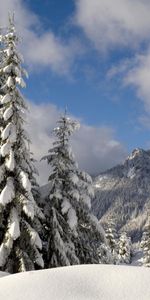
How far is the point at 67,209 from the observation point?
2228 cm

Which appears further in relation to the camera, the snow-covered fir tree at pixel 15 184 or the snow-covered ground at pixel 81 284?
the snow-covered fir tree at pixel 15 184

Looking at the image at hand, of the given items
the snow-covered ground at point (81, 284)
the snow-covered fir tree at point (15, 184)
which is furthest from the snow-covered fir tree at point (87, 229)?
the snow-covered ground at point (81, 284)

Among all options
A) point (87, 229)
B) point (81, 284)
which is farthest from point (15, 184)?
point (81, 284)

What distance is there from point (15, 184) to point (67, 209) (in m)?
3.34

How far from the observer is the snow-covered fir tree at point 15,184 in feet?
63.3

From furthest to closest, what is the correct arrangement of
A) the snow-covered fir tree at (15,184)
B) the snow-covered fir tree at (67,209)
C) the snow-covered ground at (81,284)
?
the snow-covered fir tree at (67,209)
the snow-covered fir tree at (15,184)
the snow-covered ground at (81,284)

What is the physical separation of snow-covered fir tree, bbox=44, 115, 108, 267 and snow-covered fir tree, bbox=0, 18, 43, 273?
1719 mm

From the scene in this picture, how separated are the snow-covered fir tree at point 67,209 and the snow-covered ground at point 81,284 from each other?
12.5 meters

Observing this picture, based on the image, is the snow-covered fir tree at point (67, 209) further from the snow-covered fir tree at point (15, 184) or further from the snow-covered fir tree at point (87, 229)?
the snow-covered fir tree at point (15, 184)

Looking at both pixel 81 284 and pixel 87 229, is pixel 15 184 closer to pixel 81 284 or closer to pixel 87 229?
pixel 87 229

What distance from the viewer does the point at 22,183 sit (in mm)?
19250

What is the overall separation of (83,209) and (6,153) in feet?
19.7

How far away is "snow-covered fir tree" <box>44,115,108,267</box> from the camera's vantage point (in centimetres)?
2230

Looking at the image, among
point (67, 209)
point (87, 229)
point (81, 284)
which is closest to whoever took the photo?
point (81, 284)
